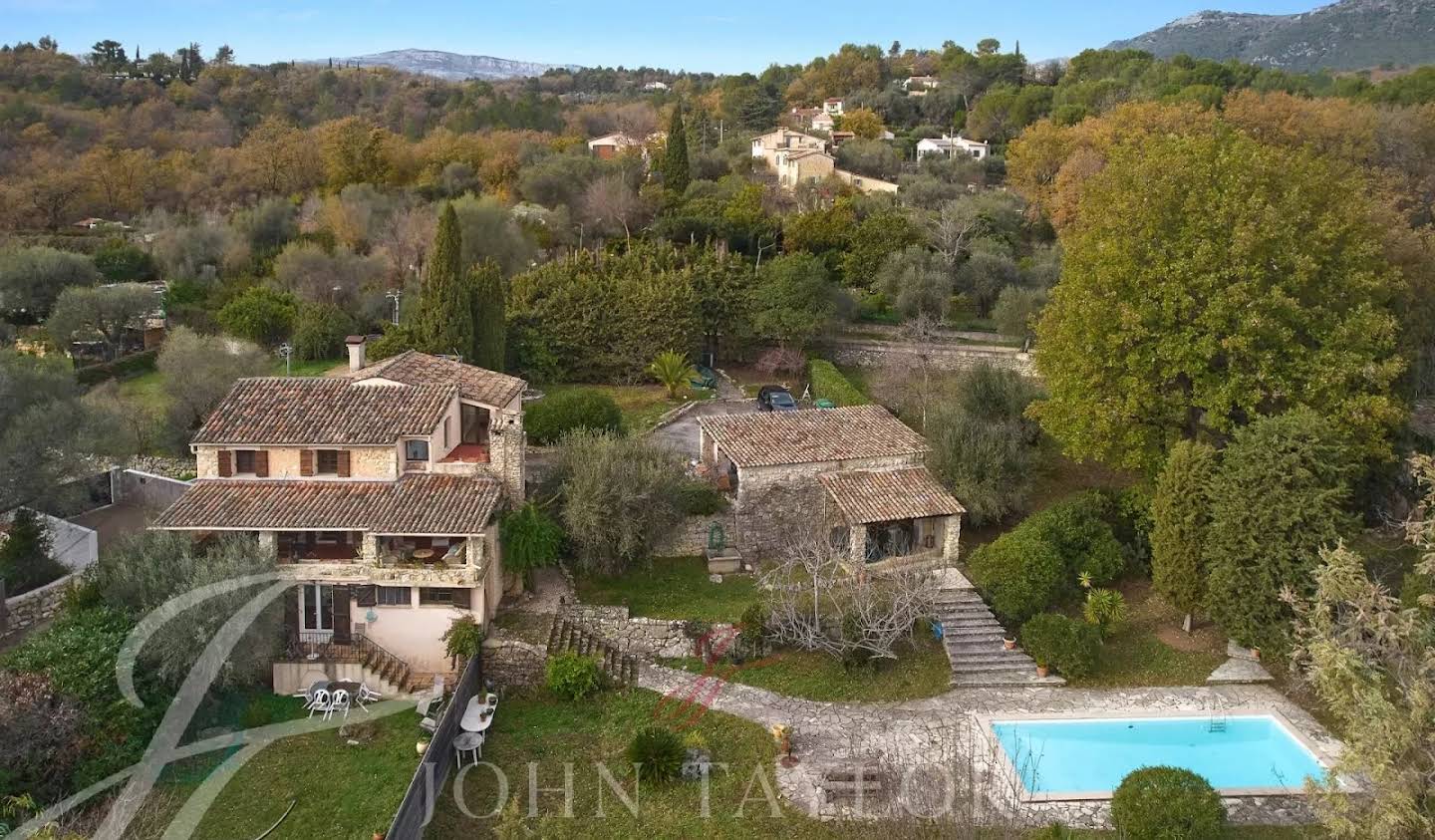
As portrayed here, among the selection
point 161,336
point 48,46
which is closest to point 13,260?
point 161,336

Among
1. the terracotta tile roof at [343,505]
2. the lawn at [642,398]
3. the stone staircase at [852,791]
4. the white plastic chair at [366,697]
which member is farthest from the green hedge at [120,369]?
the stone staircase at [852,791]

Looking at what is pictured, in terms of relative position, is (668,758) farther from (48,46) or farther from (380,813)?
(48,46)

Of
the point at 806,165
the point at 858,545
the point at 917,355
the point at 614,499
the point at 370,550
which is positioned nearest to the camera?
the point at 370,550

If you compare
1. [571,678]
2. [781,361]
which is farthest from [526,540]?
[781,361]

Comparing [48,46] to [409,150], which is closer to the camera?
[409,150]

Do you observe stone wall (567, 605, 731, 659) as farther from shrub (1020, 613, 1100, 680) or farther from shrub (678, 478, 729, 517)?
shrub (1020, 613, 1100, 680)

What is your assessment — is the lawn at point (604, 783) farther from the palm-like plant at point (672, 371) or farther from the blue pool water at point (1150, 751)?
the palm-like plant at point (672, 371)

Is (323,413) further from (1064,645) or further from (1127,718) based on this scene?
(1127,718)
